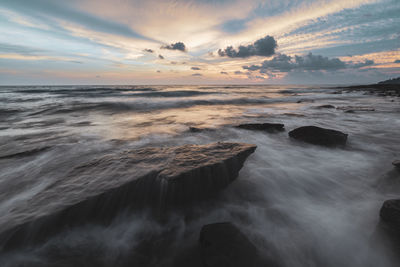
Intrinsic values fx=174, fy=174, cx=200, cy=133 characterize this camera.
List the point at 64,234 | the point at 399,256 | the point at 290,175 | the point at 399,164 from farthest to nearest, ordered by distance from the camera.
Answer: the point at 290,175
the point at 399,164
the point at 64,234
the point at 399,256

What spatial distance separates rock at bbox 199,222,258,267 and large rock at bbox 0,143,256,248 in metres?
0.71

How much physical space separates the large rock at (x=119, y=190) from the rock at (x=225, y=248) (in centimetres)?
71

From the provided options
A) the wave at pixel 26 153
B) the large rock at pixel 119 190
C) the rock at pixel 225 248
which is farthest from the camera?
the wave at pixel 26 153

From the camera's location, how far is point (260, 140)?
15.8 ft

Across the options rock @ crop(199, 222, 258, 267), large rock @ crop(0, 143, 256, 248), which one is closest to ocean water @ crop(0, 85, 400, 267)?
large rock @ crop(0, 143, 256, 248)

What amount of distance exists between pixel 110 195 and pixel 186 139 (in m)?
2.94

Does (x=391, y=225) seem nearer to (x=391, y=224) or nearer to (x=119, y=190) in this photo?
(x=391, y=224)

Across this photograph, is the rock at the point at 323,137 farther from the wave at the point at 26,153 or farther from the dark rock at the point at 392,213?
the wave at the point at 26,153

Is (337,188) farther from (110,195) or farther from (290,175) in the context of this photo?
(110,195)

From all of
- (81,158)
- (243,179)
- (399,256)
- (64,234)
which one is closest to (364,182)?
(399,256)

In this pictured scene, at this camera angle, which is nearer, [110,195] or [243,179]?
[110,195]

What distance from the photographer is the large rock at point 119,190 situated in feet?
6.18

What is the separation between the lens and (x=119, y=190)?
221 centimetres

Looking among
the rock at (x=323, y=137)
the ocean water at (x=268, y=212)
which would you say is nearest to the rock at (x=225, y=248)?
the ocean water at (x=268, y=212)
